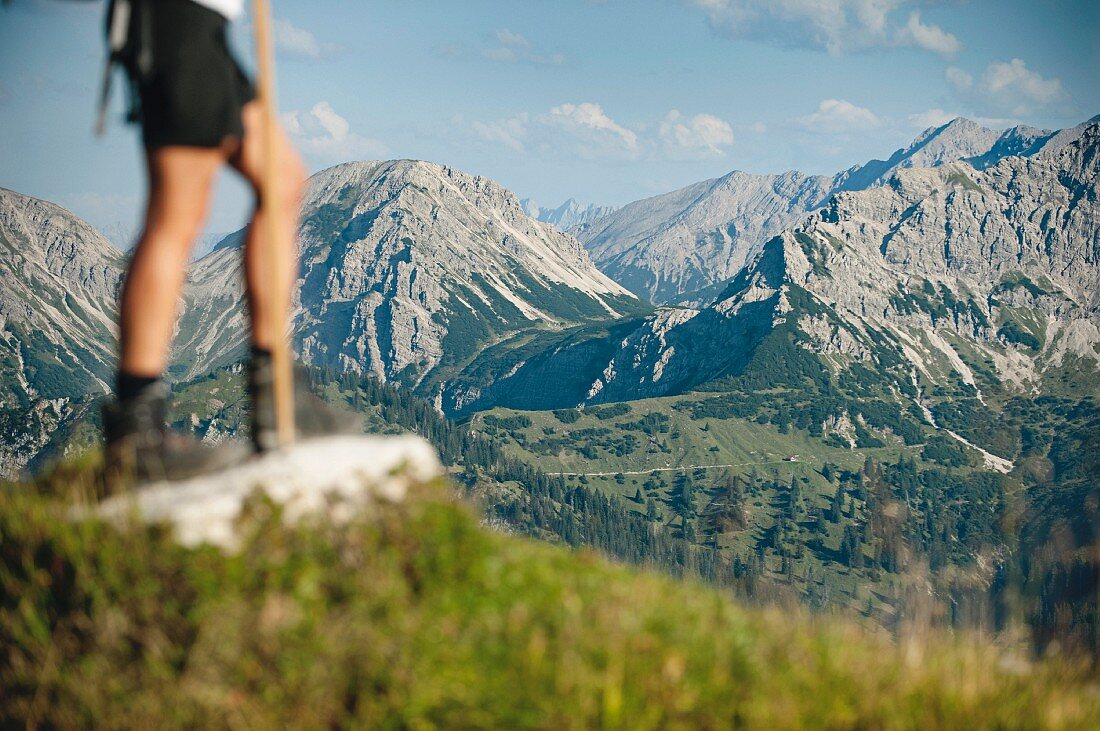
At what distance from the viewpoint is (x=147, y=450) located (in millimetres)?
7074

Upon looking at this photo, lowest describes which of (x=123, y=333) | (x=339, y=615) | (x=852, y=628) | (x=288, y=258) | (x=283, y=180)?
(x=852, y=628)

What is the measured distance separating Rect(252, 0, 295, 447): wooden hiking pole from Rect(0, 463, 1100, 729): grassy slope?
1170 mm

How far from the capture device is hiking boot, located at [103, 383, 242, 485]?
22.8 feet

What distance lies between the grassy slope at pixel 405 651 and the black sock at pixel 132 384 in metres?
1.17

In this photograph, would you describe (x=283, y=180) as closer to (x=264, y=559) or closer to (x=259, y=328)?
(x=259, y=328)

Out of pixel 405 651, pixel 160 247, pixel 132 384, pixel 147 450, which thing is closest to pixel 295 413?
pixel 147 450

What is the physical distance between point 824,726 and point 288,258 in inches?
206

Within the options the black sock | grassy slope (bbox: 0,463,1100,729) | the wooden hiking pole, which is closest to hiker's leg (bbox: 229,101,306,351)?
the wooden hiking pole

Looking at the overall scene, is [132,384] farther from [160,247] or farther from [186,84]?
[186,84]

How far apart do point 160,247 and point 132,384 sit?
116 cm

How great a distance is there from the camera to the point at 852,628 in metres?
6.56

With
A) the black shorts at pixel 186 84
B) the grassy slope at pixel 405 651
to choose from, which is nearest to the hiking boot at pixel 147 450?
the grassy slope at pixel 405 651

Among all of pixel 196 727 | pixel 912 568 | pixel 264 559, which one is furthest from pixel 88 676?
pixel 912 568

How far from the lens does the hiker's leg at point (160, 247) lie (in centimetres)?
684
